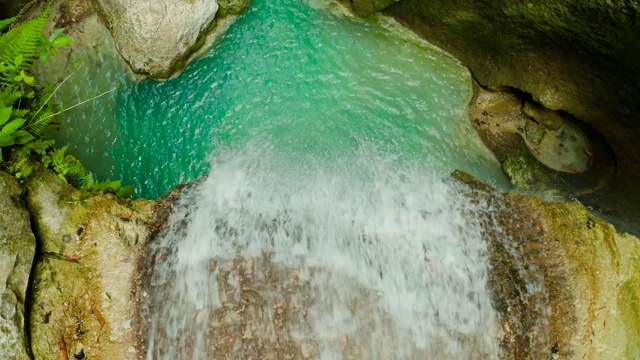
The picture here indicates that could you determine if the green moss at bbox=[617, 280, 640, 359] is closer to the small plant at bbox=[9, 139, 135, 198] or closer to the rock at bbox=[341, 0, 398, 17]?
the rock at bbox=[341, 0, 398, 17]

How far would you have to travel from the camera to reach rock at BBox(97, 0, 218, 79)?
15.3 ft

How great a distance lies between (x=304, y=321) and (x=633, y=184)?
135 inches

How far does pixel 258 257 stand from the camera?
3.58 m

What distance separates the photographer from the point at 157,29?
15.4 ft

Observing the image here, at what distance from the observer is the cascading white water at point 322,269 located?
3252mm

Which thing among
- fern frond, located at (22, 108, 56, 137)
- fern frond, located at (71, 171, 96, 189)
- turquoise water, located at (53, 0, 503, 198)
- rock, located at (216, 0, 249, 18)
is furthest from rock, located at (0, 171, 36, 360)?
rock, located at (216, 0, 249, 18)

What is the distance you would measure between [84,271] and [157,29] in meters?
2.70

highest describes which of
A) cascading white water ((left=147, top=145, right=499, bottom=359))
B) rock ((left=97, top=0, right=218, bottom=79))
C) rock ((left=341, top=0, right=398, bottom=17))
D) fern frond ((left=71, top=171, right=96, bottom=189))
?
rock ((left=341, top=0, right=398, bottom=17))

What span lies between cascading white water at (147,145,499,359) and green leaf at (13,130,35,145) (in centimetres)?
134

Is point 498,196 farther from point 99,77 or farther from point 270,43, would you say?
point 99,77

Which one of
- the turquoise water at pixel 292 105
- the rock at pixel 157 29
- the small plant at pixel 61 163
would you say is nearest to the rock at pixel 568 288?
the turquoise water at pixel 292 105

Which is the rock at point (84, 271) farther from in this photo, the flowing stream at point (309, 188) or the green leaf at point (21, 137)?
the green leaf at point (21, 137)

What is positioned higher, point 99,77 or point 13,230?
point 99,77

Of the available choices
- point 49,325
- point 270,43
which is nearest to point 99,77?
point 270,43
